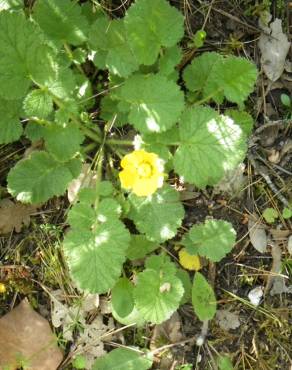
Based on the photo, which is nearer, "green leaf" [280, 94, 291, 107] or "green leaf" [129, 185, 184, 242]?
"green leaf" [129, 185, 184, 242]

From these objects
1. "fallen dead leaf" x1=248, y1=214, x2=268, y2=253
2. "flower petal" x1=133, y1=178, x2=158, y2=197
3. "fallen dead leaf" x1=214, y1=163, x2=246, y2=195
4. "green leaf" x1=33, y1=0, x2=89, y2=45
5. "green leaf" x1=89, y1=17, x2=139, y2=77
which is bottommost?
"fallen dead leaf" x1=248, y1=214, x2=268, y2=253

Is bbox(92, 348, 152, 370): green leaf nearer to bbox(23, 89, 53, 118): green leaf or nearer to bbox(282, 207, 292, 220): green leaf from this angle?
bbox(282, 207, 292, 220): green leaf

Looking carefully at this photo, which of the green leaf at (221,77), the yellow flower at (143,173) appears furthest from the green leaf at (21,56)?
the green leaf at (221,77)

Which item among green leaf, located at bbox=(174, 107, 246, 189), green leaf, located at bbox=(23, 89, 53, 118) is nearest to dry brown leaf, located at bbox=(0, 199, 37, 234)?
green leaf, located at bbox=(23, 89, 53, 118)

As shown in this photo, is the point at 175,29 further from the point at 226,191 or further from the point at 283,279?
the point at 283,279

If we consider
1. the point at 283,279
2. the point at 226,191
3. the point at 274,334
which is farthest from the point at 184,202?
the point at 274,334

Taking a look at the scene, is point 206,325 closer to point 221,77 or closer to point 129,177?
point 129,177

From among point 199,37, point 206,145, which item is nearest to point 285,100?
point 199,37
